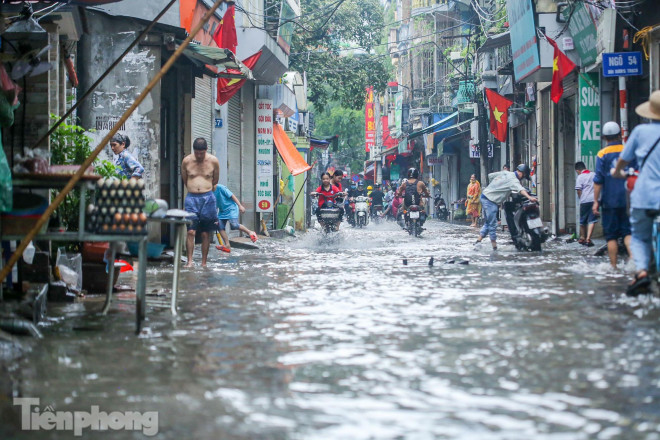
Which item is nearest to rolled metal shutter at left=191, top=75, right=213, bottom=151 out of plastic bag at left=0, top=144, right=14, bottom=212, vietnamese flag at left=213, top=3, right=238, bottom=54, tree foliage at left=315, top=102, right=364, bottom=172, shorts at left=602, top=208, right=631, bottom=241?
vietnamese flag at left=213, top=3, right=238, bottom=54

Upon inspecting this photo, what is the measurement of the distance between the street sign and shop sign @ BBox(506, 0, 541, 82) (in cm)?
581

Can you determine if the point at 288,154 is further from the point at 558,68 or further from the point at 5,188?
the point at 5,188

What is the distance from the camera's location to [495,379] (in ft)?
15.0

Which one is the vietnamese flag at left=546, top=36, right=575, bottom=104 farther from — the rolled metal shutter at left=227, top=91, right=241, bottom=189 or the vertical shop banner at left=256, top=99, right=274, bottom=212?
the vertical shop banner at left=256, top=99, right=274, bottom=212

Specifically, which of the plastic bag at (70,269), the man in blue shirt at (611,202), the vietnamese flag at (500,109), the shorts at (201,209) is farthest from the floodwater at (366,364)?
the vietnamese flag at (500,109)

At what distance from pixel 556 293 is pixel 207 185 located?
230 inches

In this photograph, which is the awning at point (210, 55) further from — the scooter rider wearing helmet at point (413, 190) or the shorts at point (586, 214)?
the scooter rider wearing helmet at point (413, 190)

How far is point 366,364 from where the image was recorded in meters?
5.02

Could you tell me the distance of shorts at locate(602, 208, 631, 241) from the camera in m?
10.3

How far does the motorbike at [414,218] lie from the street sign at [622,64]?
28.4ft

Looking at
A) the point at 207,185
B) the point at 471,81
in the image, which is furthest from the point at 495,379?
the point at 471,81

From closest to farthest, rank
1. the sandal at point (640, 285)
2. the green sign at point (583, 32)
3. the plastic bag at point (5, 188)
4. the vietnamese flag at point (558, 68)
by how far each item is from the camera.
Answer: the plastic bag at point (5, 188)
the sandal at point (640, 285)
the green sign at point (583, 32)
the vietnamese flag at point (558, 68)

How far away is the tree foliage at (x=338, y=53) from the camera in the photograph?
3339 cm

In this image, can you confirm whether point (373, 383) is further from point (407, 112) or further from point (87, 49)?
point (407, 112)
